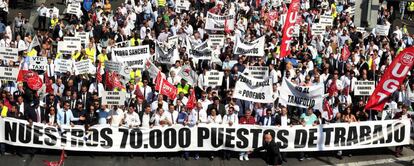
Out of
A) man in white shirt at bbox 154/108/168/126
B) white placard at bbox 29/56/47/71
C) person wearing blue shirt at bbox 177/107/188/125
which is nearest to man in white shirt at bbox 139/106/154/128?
man in white shirt at bbox 154/108/168/126

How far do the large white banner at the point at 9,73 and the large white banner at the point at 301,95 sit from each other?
24.3 ft

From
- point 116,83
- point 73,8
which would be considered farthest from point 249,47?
point 73,8

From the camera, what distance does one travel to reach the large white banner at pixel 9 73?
73.4ft

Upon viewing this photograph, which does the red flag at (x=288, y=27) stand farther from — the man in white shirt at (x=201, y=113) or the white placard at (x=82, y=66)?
the white placard at (x=82, y=66)

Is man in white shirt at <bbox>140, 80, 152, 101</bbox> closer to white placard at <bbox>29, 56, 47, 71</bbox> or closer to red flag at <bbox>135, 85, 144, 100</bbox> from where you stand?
red flag at <bbox>135, 85, 144, 100</bbox>

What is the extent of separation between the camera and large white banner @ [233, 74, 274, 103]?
21844 millimetres

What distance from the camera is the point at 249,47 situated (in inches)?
1014

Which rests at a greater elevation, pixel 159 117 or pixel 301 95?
pixel 301 95

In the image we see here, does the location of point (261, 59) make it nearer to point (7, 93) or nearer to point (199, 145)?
point (199, 145)

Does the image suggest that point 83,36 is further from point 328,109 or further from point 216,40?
point 328,109

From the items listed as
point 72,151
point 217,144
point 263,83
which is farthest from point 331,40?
point 72,151

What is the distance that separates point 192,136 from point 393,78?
5.48m

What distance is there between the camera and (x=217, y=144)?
21.1 meters

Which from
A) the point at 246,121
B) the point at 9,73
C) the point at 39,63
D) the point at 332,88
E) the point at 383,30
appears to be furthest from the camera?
the point at 383,30
